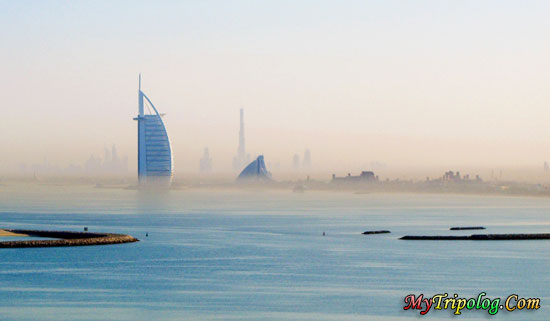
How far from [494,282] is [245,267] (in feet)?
55.7

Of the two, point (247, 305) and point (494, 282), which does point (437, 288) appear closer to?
point (494, 282)

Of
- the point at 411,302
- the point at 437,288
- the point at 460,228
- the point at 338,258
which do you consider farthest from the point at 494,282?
the point at 460,228

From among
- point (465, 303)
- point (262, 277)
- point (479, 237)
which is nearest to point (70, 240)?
point (262, 277)

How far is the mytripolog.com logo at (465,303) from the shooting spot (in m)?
46.3

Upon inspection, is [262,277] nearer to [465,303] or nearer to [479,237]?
[465,303]

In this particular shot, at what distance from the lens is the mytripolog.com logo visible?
46.3 m

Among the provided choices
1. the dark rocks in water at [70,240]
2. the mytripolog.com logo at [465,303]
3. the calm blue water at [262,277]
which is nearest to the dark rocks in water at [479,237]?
the calm blue water at [262,277]

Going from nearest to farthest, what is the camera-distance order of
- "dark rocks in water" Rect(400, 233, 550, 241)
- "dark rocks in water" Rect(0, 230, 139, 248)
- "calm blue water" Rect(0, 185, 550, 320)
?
"calm blue water" Rect(0, 185, 550, 320) < "dark rocks in water" Rect(0, 230, 139, 248) < "dark rocks in water" Rect(400, 233, 550, 241)

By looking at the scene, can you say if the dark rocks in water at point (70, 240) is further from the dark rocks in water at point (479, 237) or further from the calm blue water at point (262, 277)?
the dark rocks in water at point (479, 237)

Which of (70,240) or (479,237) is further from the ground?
(70,240)

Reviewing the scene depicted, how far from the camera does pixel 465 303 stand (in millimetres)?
48000

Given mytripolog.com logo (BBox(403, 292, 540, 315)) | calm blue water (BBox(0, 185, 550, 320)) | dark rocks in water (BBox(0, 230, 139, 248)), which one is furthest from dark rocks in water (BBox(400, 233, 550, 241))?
mytripolog.com logo (BBox(403, 292, 540, 315))

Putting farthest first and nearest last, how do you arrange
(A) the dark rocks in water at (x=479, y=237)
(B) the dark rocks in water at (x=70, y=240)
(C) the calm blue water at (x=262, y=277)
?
(A) the dark rocks in water at (x=479, y=237) < (B) the dark rocks in water at (x=70, y=240) < (C) the calm blue water at (x=262, y=277)

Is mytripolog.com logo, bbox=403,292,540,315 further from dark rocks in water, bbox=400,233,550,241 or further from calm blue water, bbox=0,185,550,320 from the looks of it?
dark rocks in water, bbox=400,233,550,241
